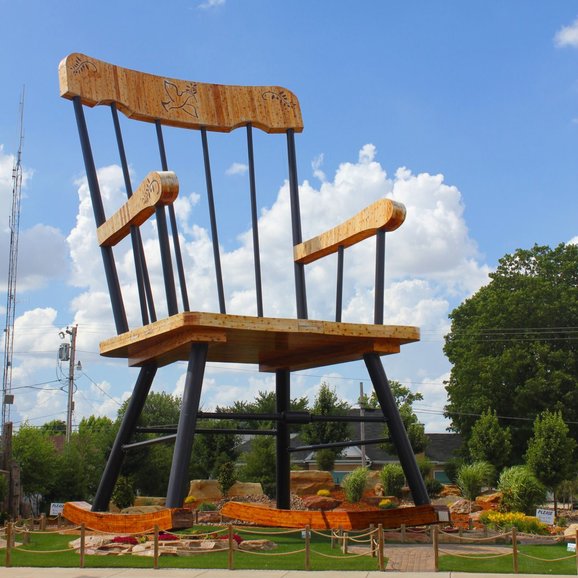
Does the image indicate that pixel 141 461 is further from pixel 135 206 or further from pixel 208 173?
pixel 135 206

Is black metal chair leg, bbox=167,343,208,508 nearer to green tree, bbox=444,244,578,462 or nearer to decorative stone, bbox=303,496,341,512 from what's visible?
decorative stone, bbox=303,496,341,512

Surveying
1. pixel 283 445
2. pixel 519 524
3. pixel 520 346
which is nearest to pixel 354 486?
pixel 519 524

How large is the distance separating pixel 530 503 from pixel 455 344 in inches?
549

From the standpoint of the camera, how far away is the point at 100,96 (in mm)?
9594

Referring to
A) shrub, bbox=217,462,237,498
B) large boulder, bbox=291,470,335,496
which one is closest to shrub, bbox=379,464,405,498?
large boulder, bbox=291,470,335,496

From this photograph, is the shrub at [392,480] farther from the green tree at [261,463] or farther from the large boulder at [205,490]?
the large boulder at [205,490]

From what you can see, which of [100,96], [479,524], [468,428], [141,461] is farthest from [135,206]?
[468,428]

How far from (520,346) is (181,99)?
20979 mm

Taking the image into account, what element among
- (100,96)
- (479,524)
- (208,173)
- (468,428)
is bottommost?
(479,524)

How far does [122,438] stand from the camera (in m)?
9.41

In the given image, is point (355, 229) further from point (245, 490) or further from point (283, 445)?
point (245, 490)

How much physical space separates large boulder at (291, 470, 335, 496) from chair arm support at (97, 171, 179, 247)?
14754mm

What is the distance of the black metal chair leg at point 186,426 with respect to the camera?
26.6ft

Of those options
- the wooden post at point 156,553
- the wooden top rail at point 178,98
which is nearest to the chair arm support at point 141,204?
the wooden top rail at point 178,98
